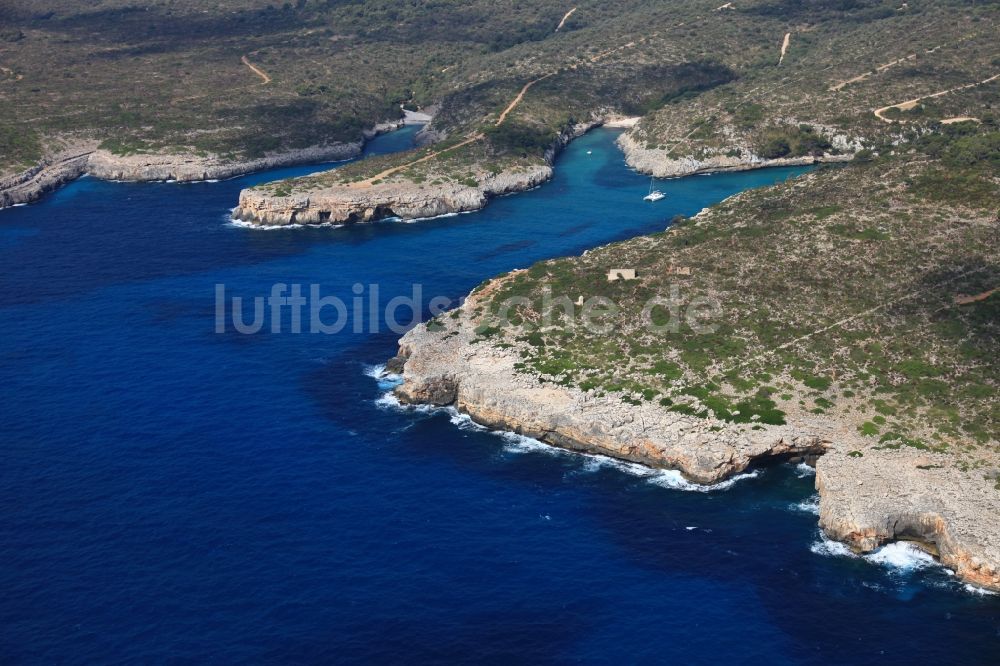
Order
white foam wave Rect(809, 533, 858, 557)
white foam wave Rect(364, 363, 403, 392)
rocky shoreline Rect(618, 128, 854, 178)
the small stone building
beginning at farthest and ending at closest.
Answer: rocky shoreline Rect(618, 128, 854, 178), the small stone building, white foam wave Rect(364, 363, 403, 392), white foam wave Rect(809, 533, 858, 557)

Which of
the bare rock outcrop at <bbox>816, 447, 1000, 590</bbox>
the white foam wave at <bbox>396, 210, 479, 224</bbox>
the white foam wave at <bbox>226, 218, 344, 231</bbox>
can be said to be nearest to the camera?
the bare rock outcrop at <bbox>816, 447, 1000, 590</bbox>

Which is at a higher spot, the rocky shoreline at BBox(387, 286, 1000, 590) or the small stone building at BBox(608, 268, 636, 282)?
the small stone building at BBox(608, 268, 636, 282)

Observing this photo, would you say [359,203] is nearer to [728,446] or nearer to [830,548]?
[728,446]

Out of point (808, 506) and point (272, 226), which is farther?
point (272, 226)

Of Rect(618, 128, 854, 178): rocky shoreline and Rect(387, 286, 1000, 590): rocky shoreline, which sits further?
Rect(618, 128, 854, 178): rocky shoreline

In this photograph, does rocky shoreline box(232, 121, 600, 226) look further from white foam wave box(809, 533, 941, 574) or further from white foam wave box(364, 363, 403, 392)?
white foam wave box(809, 533, 941, 574)

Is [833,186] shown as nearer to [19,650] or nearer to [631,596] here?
[631,596]

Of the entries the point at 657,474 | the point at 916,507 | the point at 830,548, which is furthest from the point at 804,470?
the point at 657,474

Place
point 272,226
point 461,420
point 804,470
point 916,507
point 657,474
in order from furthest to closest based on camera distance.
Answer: point 272,226 → point 461,420 → point 804,470 → point 657,474 → point 916,507

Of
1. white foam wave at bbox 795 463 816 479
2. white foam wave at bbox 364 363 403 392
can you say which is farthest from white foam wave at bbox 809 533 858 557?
white foam wave at bbox 364 363 403 392
